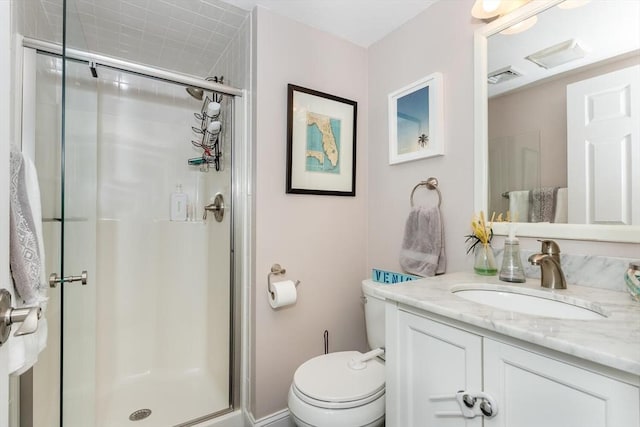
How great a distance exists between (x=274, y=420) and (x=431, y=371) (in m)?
1.04

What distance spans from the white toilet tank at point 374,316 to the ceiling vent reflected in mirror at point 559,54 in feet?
3.76

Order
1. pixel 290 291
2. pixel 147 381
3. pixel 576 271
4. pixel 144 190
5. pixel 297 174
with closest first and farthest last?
pixel 576 271 < pixel 290 291 < pixel 297 174 < pixel 147 381 < pixel 144 190

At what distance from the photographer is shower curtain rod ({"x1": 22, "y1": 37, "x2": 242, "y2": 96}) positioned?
0.94 meters

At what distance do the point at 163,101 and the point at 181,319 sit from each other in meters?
Result: 1.57

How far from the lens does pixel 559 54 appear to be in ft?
3.55

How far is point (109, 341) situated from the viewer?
1.96 meters

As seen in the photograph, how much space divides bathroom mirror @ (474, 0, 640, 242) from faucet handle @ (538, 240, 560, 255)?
0.09m

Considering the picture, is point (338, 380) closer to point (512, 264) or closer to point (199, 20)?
point (512, 264)

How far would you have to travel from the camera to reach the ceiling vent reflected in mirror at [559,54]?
1040 millimetres

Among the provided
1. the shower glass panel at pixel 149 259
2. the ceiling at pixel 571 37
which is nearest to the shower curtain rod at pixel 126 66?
the shower glass panel at pixel 149 259

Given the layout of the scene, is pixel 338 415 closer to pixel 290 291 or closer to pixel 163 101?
pixel 290 291

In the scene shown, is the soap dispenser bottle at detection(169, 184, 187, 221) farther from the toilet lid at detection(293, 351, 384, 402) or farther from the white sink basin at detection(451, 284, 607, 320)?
the white sink basin at detection(451, 284, 607, 320)

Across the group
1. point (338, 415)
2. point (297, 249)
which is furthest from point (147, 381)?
point (338, 415)

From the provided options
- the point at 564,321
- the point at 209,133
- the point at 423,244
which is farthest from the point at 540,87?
the point at 209,133
